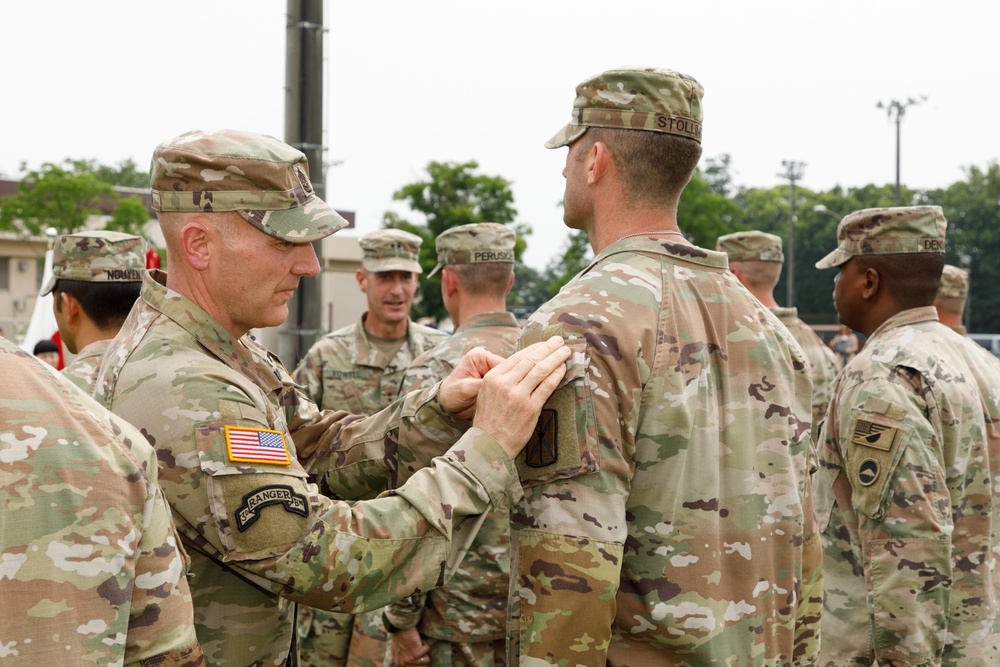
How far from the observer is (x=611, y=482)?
227 centimetres

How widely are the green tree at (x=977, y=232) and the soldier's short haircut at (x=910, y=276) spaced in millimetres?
66299

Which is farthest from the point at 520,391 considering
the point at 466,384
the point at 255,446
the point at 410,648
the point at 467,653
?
the point at 410,648

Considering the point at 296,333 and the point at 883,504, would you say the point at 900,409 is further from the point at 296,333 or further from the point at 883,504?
the point at 296,333

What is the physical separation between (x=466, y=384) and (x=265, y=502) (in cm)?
68

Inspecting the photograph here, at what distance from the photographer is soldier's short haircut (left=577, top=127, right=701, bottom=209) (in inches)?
101

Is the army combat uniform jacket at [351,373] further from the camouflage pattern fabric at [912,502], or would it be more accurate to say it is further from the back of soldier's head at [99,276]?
the camouflage pattern fabric at [912,502]

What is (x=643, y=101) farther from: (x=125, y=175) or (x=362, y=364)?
(x=125, y=175)

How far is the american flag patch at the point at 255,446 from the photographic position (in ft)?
7.38

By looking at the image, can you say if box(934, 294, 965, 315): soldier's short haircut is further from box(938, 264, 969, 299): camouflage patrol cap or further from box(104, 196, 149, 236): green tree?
box(104, 196, 149, 236): green tree

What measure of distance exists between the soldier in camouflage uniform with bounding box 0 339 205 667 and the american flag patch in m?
0.79

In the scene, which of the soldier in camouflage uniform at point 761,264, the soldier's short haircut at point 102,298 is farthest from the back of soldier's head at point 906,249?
the soldier's short haircut at point 102,298

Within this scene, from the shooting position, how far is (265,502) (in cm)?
223

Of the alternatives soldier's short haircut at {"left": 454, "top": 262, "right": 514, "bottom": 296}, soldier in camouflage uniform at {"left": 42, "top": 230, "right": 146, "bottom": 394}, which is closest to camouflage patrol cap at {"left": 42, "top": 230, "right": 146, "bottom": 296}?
soldier in camouflage uniform at {"left": 42, "top": 230, "right": 146, "bottom": 394}

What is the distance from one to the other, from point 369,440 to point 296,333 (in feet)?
16.3
